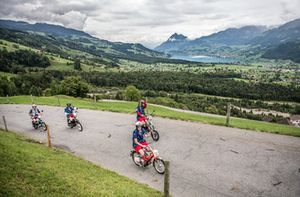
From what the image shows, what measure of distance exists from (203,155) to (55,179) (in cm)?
770

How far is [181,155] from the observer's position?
1405 cm

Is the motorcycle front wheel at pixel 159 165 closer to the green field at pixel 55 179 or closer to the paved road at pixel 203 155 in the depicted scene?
the paved road at pixel 203 155

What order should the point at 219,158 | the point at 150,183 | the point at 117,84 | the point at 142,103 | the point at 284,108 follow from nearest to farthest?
the point at 150,183
the point at 219,158
the point at 142,103
the point at 284,108
the point at 117,84

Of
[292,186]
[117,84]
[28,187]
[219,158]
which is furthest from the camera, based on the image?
[117,84]

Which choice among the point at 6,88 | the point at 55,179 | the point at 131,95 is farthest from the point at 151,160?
the point at 6,88

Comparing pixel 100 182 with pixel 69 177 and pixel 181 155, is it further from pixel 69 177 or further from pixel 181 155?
pixel 181 155

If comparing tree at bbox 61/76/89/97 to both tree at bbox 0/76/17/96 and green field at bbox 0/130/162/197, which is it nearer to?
tree at bbox 0/76/17/96

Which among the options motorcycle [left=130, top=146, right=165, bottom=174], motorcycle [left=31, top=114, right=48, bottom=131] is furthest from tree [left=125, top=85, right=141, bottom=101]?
motorcycle [left=130, top=146, right=165, bottom=174]

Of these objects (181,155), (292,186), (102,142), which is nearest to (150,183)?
(181,155)

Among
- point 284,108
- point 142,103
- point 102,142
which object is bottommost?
point 284,108

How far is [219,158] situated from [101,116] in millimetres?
15552

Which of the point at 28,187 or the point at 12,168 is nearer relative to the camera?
the point at 28,187

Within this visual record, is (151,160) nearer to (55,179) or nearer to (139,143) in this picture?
(139,143)

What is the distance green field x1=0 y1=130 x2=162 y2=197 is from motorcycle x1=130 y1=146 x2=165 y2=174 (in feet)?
5.15
